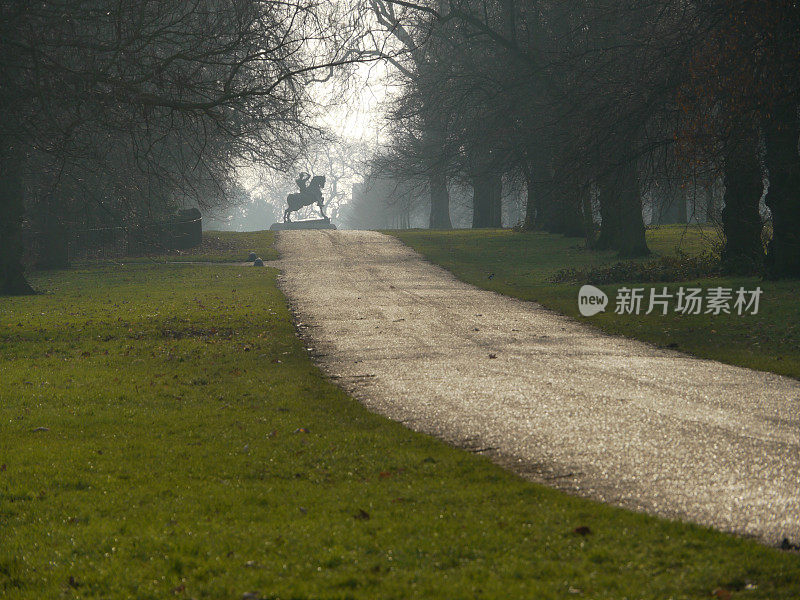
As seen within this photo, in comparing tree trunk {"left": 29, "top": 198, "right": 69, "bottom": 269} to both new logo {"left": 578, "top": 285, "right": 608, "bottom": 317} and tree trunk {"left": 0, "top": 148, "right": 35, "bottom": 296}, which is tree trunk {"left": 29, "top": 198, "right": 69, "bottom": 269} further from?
new logo {"left": 578, "top": 285, "right": 608, "bottom": 317}

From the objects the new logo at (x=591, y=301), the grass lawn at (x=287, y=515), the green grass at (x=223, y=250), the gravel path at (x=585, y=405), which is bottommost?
the grass lawn at (x=287, y=515)

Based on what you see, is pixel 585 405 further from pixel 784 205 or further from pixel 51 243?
pixel 51 243

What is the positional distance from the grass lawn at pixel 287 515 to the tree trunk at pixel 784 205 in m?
12.2

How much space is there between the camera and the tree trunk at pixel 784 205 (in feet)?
58.9

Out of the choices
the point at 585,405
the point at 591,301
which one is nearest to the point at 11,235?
the point at 591,301

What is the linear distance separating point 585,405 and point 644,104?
32.1 feet

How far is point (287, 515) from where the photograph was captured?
18.9 ft

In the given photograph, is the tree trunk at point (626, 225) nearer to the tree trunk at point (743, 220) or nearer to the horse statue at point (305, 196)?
the tree trunk at point (743, 220)

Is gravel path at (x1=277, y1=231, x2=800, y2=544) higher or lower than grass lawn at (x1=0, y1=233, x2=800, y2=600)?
higher


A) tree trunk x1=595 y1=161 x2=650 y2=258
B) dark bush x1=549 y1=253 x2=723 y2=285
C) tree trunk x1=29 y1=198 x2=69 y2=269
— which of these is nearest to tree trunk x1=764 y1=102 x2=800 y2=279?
dark bush x1=549 y1=253 x2=723 y2=285

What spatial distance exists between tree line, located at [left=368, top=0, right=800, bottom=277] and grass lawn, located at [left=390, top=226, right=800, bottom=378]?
5.37 feet

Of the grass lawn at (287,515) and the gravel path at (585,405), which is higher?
the gravel path at (585,405)

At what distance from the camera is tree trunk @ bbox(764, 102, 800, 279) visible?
18.0 meters

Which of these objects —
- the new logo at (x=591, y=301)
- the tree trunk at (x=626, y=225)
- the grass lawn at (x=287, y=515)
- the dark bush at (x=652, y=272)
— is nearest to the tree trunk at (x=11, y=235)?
the grass lawn at (x=287, y=515)
